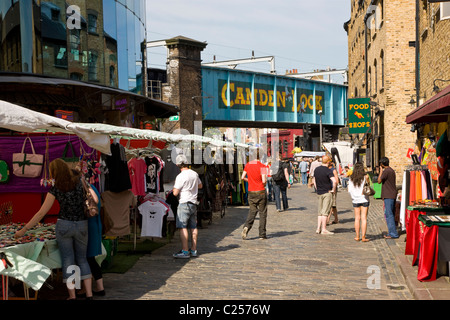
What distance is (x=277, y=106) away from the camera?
1758 inches

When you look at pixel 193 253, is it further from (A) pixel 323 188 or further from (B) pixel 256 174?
(A) pixel 323 188

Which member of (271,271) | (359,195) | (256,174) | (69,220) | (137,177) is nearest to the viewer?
(69,220)

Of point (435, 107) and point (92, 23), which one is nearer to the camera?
point (435, 107)

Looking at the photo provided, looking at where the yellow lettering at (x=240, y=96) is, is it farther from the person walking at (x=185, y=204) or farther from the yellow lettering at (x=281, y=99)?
the person walking at (x=185, y=204)

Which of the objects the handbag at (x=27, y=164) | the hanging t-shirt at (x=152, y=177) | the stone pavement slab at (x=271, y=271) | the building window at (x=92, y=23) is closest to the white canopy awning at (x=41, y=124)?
the handbag at (x=27, y=164)

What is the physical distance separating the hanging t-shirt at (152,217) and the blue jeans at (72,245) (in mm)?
3884

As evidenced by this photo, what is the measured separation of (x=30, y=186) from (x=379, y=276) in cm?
649

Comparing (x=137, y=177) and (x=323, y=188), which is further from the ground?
(x=137, y=177)

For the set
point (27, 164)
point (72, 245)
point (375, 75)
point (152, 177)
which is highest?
point (375, 75)

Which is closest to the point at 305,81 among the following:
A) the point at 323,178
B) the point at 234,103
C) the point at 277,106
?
the point at 277,106

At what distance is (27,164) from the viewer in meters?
10.2

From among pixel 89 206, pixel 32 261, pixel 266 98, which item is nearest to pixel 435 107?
pixel 89 206

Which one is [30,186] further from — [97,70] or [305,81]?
[305,81]

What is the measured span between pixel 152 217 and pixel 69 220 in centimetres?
426
